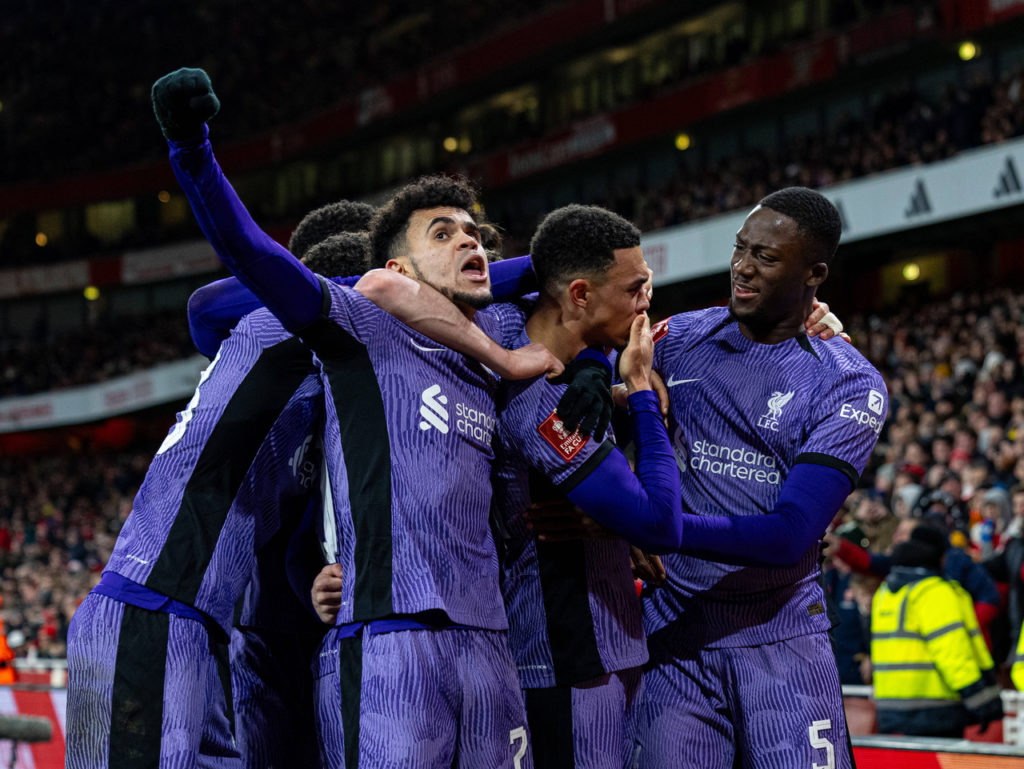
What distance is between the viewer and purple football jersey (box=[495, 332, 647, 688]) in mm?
3207

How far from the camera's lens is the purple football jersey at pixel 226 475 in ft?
10.8

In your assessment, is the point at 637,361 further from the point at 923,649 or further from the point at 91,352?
the point at 91,352

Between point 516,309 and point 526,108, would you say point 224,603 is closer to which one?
point 516,309

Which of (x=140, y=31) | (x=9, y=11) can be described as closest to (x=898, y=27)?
(x=140, y=31)

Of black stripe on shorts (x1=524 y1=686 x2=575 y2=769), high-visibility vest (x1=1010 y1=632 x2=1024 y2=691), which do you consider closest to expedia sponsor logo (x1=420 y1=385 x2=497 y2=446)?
black stripe on shorts (x1=524 y1=686 x2=575 y2=769)

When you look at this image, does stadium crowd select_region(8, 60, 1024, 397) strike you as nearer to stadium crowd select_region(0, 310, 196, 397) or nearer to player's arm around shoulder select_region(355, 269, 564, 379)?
stadium crowd select_region(0, 310, 196, 397)

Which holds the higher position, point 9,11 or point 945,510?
point 9,11

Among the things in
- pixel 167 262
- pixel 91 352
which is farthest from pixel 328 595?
pixel 167 262

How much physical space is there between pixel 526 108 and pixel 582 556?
2871 centimetres

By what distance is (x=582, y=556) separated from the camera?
3295 millimetres

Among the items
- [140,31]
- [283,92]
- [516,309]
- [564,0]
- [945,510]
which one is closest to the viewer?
[516,309]

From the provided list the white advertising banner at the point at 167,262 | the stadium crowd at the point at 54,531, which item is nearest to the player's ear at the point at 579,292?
the stadium crowd at the point at 54,531

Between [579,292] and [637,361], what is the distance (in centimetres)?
25

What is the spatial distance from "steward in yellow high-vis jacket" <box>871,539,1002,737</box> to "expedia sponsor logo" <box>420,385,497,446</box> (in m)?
4.66
